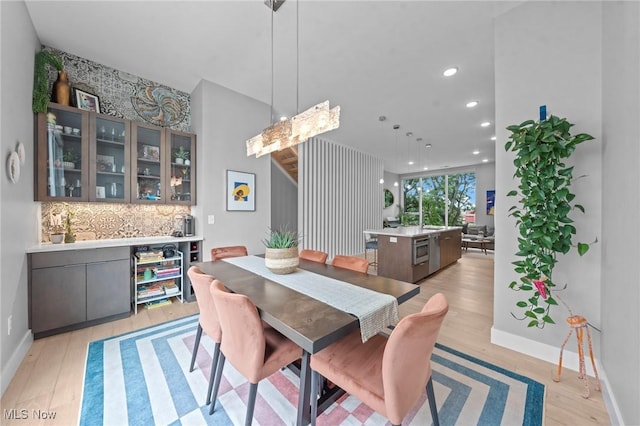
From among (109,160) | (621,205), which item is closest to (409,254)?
(621,205)

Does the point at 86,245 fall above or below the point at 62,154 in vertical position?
below

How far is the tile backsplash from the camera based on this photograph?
2.75 metres

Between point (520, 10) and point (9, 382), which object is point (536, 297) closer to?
point (520, 10)

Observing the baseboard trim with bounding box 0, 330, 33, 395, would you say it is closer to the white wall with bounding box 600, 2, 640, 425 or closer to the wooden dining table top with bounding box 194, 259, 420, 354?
the wooden dining table top with bounding box 194, 259, 420, 354

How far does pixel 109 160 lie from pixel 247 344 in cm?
298

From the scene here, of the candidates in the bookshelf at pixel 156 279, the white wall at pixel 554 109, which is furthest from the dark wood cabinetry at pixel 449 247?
the bookshelf at pixel 156 279

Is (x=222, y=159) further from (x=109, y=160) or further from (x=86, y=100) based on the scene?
(x=86, y=100)

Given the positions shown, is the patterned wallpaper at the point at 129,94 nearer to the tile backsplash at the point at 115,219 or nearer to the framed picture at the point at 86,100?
the framed picture at the point at 86,100

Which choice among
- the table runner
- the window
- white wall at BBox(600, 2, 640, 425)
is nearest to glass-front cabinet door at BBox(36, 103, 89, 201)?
the table runner

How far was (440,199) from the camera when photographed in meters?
9.02

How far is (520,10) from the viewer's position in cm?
208

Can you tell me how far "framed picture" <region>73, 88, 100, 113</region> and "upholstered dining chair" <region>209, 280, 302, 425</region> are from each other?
3033 millimetres

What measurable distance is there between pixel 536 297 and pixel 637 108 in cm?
133

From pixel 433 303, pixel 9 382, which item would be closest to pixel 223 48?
pixel 433 303
